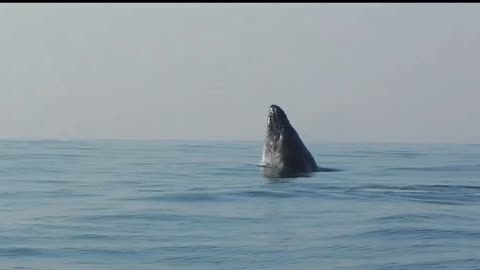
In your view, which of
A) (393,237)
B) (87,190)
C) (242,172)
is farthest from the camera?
(242,172)

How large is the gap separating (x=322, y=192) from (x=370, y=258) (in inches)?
308

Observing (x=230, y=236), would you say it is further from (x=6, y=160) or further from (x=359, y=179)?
(x=6, y=160)

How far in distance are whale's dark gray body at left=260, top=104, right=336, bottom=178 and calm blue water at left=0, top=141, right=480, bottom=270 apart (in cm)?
65

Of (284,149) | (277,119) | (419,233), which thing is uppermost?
(277,119)

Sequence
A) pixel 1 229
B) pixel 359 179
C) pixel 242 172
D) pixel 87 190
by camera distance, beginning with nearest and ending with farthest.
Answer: pixel 1 229
pixel 87 190
pixel 359 179
pixel 242 172

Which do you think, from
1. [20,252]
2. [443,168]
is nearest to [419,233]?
[20,252]

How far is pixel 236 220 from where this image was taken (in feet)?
53.5

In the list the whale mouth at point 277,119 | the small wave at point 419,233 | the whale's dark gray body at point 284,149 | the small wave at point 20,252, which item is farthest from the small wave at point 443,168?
the small wave at point 20,252

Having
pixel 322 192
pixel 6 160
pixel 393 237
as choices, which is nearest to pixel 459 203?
pixel 322 192

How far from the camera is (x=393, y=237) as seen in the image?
1452 centimetres

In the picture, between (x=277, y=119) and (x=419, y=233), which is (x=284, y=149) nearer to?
(x=277, y=119)

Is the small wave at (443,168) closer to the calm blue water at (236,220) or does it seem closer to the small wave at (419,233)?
the calm blue water at (236,220)

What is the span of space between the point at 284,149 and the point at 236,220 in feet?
32.2

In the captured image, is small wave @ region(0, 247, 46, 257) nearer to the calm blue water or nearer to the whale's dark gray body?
the calm blue water
